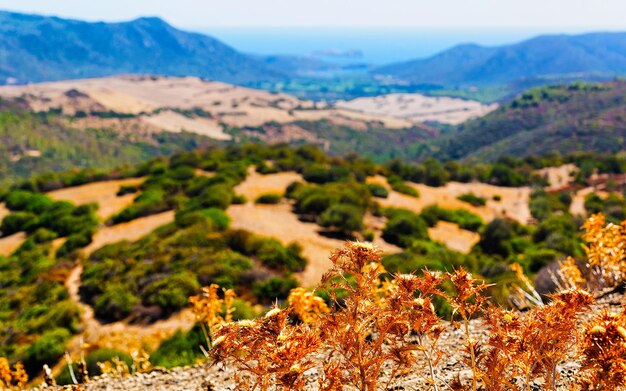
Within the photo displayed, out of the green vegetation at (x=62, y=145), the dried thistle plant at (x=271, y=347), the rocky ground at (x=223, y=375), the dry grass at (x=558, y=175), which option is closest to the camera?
the dried thistle plant at (x=271, y=347)

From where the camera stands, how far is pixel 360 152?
147500 millimetres

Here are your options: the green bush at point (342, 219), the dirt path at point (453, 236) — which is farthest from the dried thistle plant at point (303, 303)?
the dirt path at point (453, 236)

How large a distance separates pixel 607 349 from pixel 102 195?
39.1 m

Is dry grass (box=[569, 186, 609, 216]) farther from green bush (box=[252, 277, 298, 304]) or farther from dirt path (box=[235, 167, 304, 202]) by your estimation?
green bush (box=[252, 277, 298, 304])

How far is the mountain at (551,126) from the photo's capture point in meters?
98.1

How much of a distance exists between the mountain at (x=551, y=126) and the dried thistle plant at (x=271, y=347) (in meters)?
106

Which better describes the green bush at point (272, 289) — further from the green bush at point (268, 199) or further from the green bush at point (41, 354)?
the green bush at point (268, 199)

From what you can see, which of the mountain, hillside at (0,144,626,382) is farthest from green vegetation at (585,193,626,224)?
the mountain

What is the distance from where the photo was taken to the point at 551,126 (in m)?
112

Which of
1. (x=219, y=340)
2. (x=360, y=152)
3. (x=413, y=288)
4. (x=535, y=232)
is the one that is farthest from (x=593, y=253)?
(x=360, y=152)

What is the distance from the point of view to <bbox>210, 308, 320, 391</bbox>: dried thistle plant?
270 cm

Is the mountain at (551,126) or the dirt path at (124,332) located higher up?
the dirt path at (124,332)

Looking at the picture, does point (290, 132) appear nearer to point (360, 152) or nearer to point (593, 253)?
point (360, 152)

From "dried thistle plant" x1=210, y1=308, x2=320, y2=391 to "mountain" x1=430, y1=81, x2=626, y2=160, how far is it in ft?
347
